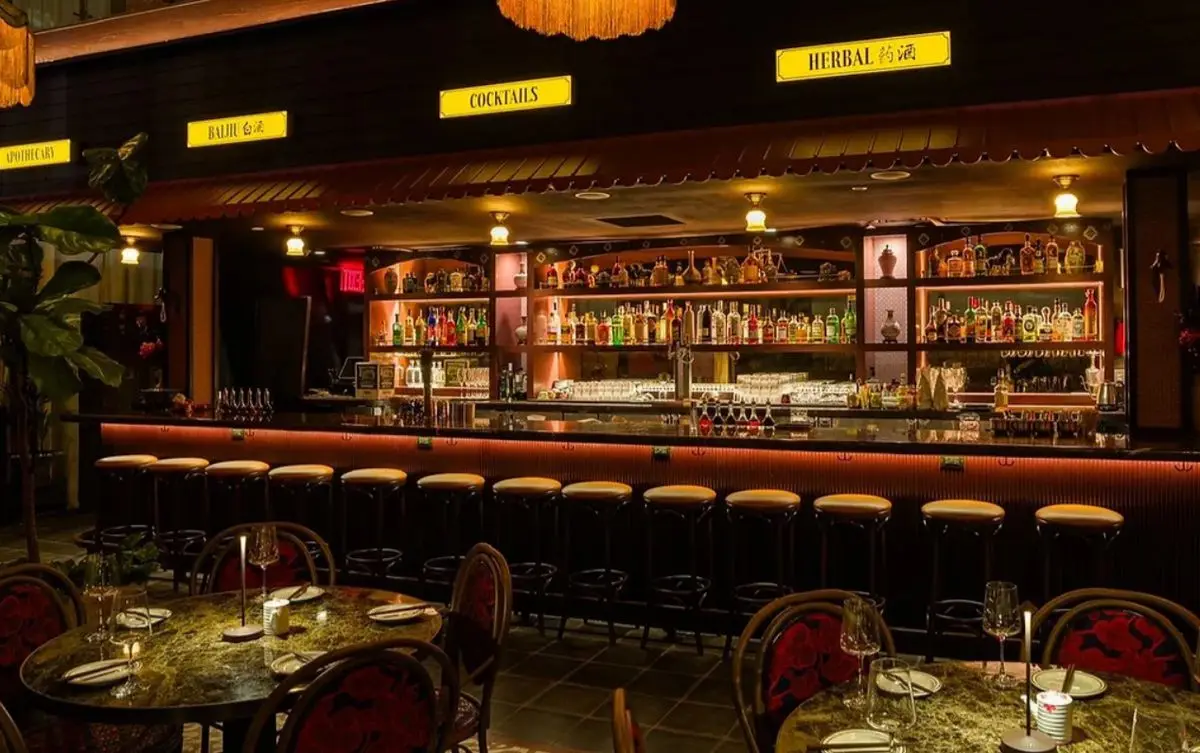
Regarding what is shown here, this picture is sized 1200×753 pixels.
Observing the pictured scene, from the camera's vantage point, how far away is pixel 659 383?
9367 mm

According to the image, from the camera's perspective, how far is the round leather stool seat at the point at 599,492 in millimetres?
5574

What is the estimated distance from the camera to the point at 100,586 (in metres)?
2.96

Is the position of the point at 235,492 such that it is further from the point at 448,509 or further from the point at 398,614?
the point at 398,614

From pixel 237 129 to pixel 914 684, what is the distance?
7332 millimetres

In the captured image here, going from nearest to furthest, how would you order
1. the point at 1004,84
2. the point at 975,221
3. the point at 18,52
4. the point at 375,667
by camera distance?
the point at 375,667 < the point at 18,52 < the point at 1004,84 < the point at 975,221

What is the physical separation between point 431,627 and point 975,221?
6.83 meters

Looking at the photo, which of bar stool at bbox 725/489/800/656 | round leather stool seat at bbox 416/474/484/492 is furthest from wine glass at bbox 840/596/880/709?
round leather stool seat at bbox 416/474/484/492

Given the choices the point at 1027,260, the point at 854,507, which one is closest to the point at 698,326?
the point at 1027,260

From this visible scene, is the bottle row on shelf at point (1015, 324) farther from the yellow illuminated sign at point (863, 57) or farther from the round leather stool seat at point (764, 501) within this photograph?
the round leather stool seat at point (764, 501)

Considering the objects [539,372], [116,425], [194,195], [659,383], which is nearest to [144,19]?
[194,195]

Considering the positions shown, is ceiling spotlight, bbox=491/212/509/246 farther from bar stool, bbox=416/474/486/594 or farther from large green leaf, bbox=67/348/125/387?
large green leaf, bbox=67/348/125/387

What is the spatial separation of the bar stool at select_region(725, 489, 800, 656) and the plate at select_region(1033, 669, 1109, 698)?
256cm

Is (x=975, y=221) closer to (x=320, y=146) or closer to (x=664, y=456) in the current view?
(x=664, y=456)

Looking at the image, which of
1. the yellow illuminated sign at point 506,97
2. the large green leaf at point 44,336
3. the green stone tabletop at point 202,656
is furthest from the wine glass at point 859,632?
the yellow illuminated sign at point 506,97
